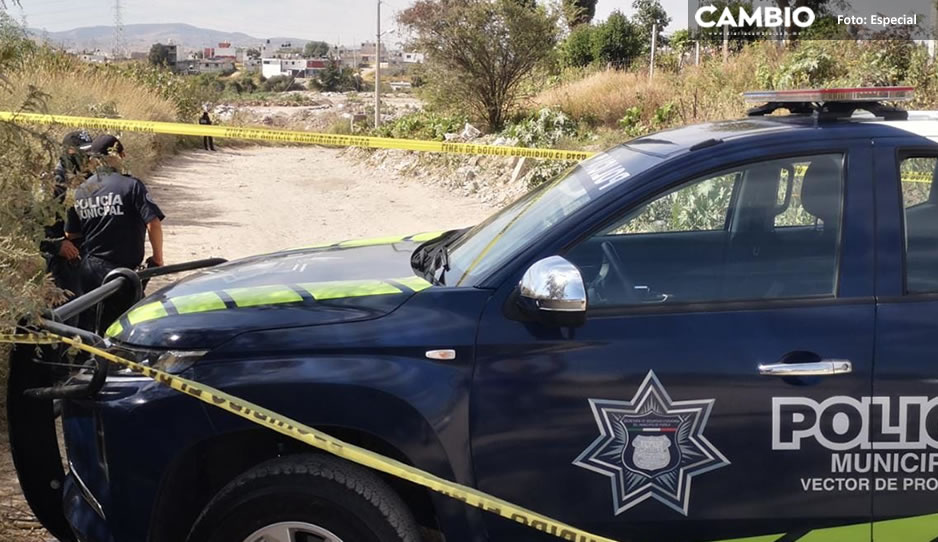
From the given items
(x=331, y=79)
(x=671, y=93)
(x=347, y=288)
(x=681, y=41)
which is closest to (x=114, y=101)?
(x=671, y=93)

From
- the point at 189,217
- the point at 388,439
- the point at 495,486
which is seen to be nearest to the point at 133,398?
the point at 388,439

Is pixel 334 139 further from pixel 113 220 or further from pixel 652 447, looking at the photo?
pixel 652 447

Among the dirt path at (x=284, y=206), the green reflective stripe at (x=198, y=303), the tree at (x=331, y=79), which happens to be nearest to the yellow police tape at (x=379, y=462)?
the green reflective stripe at (x=198, y=303)

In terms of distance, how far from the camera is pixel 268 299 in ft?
11.3

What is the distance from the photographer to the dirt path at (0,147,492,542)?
524 inches

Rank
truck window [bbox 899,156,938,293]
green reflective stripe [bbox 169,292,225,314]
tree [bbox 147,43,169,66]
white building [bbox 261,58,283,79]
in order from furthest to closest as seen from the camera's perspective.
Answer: white building [bbox 261,58,283,79] → tree [bbox 147,43,169,66] → green reflective stripe [bbox 169,292,225,314] → truck window [bbox 899,156,938,293]

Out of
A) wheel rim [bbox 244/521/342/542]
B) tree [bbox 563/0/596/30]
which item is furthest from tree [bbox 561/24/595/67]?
wheel rim [bbox 244/521/342/542]

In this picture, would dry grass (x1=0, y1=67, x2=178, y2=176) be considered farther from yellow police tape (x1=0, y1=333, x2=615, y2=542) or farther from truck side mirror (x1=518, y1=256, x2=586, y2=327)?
truck side mirror (x1=518, y1=256, x2=586, y2=327)

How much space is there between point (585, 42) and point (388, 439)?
3097 centimetres

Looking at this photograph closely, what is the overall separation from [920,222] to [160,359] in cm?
262

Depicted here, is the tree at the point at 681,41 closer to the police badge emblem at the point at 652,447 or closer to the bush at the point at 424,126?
the bush at the point at 424,126

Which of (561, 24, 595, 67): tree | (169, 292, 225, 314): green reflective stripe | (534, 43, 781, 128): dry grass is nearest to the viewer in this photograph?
(169, 292, 225, 314): green reflective stripe

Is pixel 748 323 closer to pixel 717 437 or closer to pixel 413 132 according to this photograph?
pixel 717 437

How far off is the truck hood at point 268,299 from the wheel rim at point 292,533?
0.63 meters
